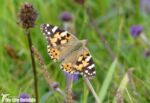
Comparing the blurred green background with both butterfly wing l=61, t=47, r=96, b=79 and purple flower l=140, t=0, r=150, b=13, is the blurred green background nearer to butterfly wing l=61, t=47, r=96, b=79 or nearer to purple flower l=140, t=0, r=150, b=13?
purple flower l=140, t=0, r=150, b=13

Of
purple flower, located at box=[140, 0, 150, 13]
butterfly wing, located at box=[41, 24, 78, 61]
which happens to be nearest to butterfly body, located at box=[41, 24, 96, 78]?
butterfly wing, located at box=[41, 24, 78, 61]

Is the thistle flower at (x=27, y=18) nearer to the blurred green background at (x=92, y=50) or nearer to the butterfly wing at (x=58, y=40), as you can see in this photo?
the butterfly wing at (x=58, y=40)

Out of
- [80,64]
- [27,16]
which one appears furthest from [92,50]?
[80,64]

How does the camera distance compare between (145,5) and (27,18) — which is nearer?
(27,18)

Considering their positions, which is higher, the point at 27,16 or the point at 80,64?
the point at 27,16

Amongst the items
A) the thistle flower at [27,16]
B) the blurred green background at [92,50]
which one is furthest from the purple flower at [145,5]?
the thistle flower at [27,16]

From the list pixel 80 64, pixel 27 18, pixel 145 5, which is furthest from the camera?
pixel 145 5

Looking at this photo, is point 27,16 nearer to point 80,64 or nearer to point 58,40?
point 58,40
